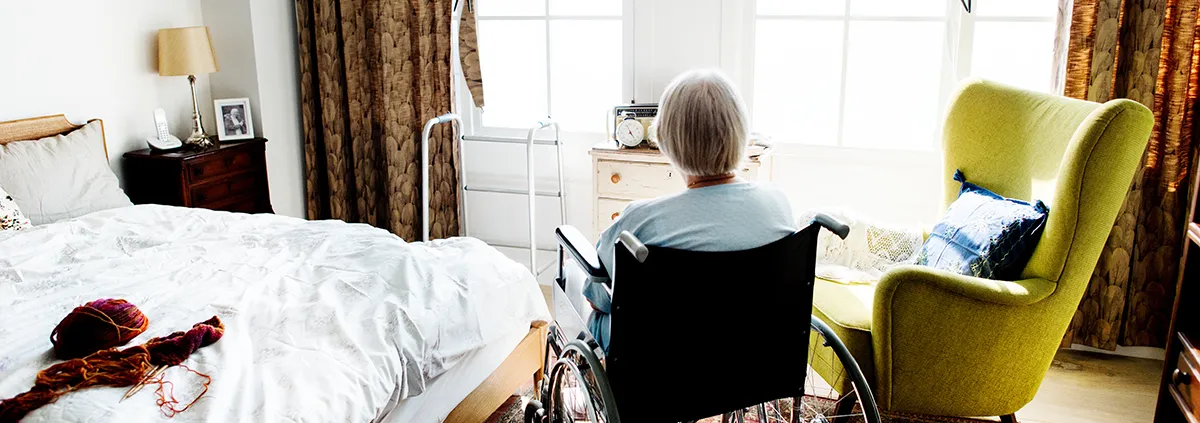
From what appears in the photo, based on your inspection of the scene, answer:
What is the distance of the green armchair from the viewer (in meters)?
Result: 2.15

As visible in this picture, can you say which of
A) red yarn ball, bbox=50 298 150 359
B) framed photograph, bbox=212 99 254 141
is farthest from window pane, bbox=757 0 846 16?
red yarn ball, bbox=50 298 150 359

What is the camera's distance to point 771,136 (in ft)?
12.3

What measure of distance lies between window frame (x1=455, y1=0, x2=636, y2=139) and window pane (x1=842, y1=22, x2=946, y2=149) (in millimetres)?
901

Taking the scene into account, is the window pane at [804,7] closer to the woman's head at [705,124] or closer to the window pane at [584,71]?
the window pane at [584,71]

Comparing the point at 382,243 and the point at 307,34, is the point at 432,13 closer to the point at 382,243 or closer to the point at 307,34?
the point at 307,34

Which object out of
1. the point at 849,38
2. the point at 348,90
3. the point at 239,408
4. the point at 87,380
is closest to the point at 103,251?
the point at 87,380

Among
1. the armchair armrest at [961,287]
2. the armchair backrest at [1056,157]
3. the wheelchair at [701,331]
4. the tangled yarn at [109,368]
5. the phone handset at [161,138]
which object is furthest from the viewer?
the phone handset at [161,138]

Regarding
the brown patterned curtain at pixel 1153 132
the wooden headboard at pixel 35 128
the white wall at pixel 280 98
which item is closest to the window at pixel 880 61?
the brown patterned curtain at pixel 1153 132

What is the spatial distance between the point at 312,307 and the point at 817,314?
1.37 meters

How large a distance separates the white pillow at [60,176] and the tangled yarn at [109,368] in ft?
4.58

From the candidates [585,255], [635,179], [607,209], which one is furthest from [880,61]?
[585,255]

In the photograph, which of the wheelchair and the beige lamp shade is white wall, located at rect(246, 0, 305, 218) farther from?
the wheelchair

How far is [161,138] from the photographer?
367 centimetres

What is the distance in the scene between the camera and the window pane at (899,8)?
342 cm
